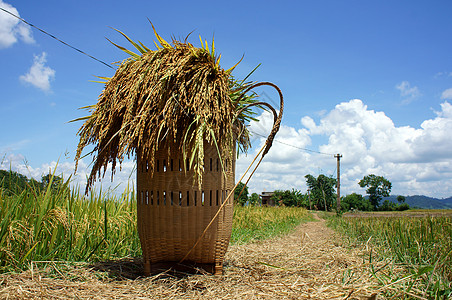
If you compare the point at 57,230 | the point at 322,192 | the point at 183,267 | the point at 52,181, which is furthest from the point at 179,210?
the point at 322,192

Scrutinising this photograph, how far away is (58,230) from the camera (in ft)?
11.6

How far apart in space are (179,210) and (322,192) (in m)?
30.8

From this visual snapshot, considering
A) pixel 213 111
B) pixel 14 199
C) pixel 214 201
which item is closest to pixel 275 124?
pixel 213 111

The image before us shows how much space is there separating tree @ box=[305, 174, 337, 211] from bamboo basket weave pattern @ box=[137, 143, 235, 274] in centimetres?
2207

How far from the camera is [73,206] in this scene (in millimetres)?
4004

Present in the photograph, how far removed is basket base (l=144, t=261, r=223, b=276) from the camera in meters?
3.11

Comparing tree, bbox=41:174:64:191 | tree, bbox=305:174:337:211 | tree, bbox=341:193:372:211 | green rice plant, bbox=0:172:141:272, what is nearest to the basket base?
green rice plant, bbox=0:172:141:272

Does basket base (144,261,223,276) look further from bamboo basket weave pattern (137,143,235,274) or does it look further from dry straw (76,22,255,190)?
dry straw (76,22,255,190)

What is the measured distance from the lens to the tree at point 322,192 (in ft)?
113

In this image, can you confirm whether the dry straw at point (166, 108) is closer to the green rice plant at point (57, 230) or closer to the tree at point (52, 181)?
the green rice plant at point (57, 230)

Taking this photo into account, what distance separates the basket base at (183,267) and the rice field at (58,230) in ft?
2.69

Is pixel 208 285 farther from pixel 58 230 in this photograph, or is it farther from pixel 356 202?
pixel 356 202

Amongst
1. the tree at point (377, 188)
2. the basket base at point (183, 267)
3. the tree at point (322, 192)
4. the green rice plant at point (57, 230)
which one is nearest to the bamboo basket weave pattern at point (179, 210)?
the basket base at point (183, 267)

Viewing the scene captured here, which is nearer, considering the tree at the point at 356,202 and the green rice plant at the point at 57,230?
the green rice plant at the point at 57,230
